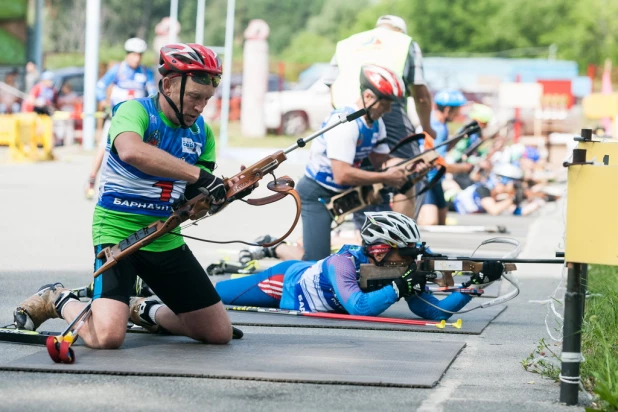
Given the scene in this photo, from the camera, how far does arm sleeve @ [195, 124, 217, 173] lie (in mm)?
6981

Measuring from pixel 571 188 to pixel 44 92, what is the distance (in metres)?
25.5

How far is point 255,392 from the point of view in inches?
219

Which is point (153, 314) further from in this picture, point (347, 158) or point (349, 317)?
point (347, 158)

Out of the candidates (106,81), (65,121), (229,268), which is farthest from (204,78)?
(65,121)

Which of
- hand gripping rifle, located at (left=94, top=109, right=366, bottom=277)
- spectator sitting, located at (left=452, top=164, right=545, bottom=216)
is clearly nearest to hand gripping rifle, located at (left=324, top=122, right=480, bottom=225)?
hand gripping rifle, located at (left=94, top=109, right=366, bottom=277)

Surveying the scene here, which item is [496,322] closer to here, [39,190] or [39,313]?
[39,313]

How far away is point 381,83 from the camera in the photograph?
30.6ft

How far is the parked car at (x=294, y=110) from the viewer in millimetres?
43094


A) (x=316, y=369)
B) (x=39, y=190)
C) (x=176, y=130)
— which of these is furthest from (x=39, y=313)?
(x=39, y=190)

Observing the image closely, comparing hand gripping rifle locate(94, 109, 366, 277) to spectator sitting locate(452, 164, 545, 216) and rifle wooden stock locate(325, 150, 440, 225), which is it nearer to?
rifle wooden stock locate(325, 150, 440, 225)

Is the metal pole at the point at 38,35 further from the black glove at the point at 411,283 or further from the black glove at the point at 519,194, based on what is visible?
the black glove at the point at 411,283

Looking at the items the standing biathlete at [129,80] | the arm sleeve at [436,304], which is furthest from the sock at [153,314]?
the standing biathlete at [129,80]

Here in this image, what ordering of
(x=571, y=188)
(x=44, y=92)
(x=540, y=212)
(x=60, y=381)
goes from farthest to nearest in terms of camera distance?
(x=44, y=92), (x=540, y=212), (x=60, y=381), (x=571, y=188)

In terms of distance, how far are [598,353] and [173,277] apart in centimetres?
225
